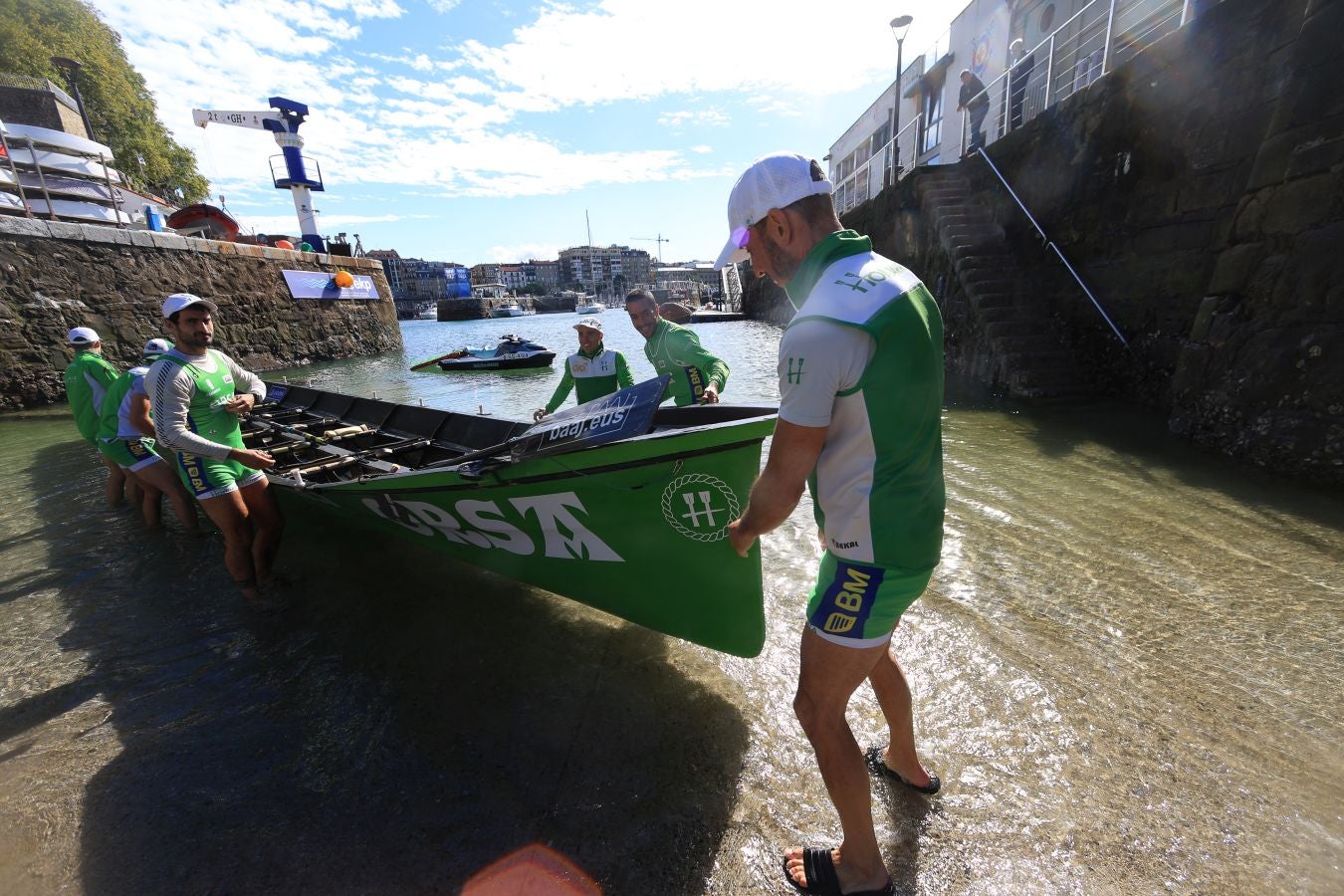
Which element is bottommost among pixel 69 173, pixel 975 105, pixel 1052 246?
pixel 1052 246

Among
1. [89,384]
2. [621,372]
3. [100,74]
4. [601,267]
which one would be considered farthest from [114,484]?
[601,267]

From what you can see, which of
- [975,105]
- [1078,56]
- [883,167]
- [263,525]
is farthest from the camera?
[883,167]

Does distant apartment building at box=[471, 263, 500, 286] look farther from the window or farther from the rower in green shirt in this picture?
the rower in green shirt

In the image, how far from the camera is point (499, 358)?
1980cm

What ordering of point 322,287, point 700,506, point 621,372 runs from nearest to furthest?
1. point 700,506
2. point 621,372
3. point 322,287

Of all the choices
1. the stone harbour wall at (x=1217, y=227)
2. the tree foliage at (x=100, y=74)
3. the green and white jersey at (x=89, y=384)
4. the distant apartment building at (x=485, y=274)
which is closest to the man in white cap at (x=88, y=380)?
the green and white jersey at (x=89, y=384)

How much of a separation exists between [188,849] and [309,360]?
2232cm

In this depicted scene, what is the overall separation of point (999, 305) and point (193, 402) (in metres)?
11.5

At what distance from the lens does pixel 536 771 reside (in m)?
2.64

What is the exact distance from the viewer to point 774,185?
1625 millimetres

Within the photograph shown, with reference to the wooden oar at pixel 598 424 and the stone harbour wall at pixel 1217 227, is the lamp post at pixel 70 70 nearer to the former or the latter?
the wooden oar at pixel 598 424

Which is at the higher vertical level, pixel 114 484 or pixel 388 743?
pixel 114 484

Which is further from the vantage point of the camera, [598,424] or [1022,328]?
[1022,328]

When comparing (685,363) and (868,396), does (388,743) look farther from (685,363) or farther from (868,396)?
(685,363)
